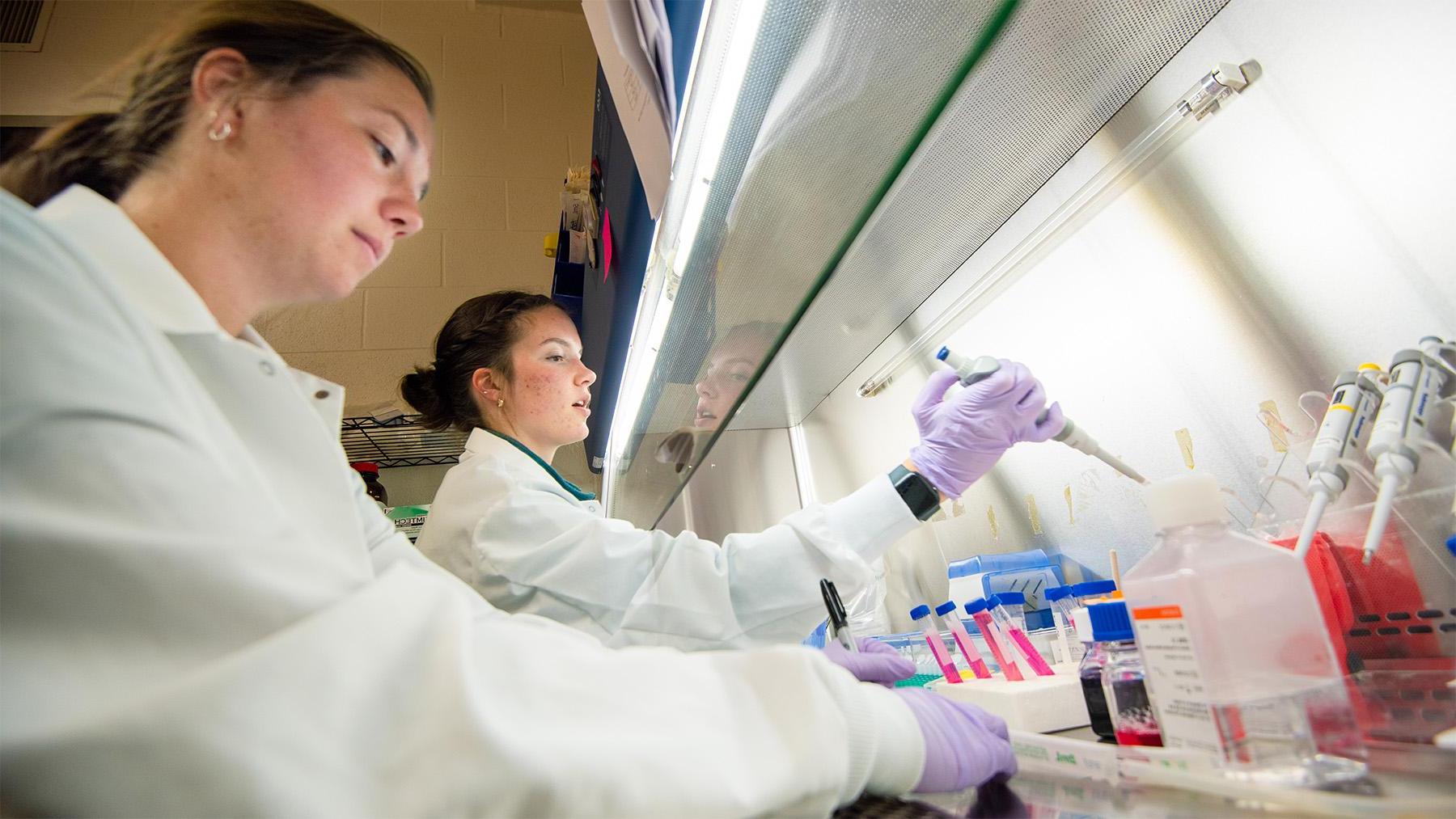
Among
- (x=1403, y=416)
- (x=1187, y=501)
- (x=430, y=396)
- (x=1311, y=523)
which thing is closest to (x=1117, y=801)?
(x=1187, y=501)

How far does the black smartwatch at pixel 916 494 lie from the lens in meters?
1.27

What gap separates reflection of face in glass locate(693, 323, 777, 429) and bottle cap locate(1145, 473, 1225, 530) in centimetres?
48

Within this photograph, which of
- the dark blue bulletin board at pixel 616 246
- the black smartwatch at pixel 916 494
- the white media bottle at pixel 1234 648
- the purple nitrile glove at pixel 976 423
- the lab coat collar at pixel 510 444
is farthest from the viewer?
the lab coat collar at pixel 510 444

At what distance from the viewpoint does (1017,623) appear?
43.2 inches

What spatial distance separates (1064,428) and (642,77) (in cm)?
77

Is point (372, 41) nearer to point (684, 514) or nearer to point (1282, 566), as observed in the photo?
point (1282, 566)

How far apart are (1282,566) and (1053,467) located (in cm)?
69

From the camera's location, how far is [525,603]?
1.36 meters

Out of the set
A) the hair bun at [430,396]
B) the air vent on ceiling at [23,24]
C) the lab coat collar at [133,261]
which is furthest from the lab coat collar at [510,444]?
the air vent on ceiling at [23,24]

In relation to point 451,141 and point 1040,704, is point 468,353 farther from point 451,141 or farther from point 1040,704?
point 451,141

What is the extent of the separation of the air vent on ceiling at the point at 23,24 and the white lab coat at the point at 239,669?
11.2 ft

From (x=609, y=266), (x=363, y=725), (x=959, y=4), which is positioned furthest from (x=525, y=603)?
(x=959, y=4)

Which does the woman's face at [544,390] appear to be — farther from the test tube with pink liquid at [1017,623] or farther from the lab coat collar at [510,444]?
the test tube with pink liquid at [1017,623]

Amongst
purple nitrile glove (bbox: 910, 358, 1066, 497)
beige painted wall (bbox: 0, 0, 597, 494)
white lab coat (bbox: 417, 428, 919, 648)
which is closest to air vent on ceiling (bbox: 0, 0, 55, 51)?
beige painted wall (bbox: 0, 0, 597, 494)
